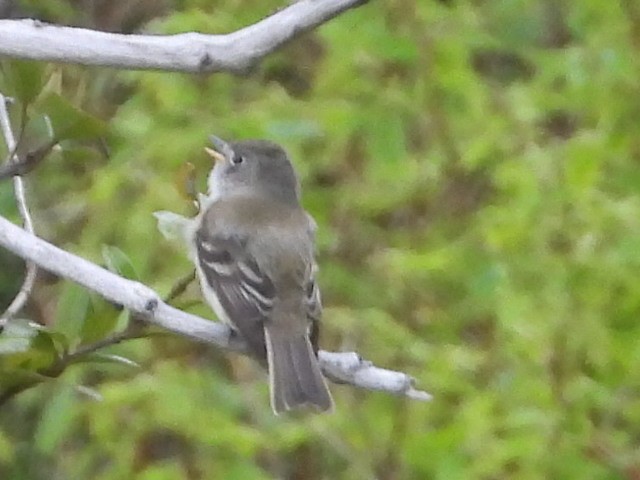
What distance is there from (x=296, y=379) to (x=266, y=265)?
0.44 meters

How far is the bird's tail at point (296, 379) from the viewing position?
9.07 feet

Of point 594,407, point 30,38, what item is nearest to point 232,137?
point 594,407

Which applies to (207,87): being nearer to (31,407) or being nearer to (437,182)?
(437,182)

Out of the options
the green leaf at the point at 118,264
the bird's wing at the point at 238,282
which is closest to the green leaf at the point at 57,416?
the bird's wing at the point at 238,282

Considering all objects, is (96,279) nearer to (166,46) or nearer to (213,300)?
(166,46)

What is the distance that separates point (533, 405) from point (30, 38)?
206cm

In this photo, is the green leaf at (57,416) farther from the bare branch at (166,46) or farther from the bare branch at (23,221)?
the bare branch at (166,46)

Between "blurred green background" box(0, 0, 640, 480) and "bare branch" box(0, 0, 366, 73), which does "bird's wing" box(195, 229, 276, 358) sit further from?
"bare branch" box(0, 0, 366, 73)

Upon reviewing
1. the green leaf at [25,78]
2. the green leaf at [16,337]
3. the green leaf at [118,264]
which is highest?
the green leaf at [25,78]

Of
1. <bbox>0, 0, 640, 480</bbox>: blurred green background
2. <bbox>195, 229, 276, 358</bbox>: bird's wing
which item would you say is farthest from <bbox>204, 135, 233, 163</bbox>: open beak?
<bbox>195, 229, 276, 358</bbox>: bird's wing

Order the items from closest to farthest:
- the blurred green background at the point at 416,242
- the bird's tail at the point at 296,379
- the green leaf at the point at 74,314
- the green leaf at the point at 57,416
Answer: the green leaf at the point at 74,314 → the bird's tail at the point at 296,379 → the blurred green background at the point at 416,242 → the green leaf at the point at 57,416

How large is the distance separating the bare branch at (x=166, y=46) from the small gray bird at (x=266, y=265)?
3.81 ft

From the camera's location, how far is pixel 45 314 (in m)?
4.08

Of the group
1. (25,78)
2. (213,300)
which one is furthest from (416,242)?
(25,78)
